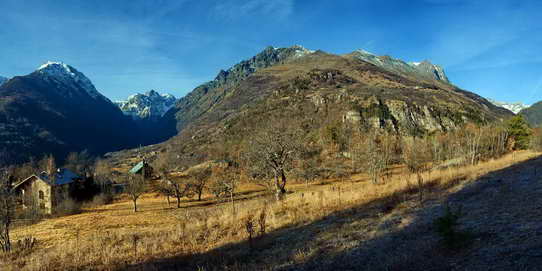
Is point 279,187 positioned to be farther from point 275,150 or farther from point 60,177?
point 60,177

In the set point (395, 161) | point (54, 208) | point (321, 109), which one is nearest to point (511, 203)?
point (54, 208)

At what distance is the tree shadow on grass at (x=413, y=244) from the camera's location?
779 cm

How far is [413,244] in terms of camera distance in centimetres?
984

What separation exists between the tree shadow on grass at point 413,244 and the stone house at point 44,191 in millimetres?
63641

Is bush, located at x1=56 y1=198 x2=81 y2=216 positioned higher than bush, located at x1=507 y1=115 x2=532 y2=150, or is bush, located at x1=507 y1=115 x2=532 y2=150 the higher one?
bush, located at x1=507 y1=115 x2=532 y2=150

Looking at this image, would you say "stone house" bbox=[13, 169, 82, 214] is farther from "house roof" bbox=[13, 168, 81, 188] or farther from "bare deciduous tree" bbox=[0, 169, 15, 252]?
"bare deciduous tree" bbox=[0, 169, 15, 252]

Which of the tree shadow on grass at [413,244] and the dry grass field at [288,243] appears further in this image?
the dry grass field at [288,243]

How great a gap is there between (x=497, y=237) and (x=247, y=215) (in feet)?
48.8

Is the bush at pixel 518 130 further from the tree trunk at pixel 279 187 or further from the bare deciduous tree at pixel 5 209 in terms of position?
the bare deciduous tree at pixel 5 209

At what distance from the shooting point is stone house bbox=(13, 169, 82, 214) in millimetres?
62594

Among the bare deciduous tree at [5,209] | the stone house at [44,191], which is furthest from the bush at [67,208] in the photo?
the bare deciduous tree at [5,209]

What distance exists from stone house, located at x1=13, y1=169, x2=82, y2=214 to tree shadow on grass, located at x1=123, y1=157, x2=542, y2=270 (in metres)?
63.6

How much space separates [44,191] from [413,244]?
2994 inches

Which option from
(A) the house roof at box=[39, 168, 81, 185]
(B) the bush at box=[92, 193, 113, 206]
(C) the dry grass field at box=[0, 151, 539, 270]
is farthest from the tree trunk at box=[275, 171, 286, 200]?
(A) the house roof at box=[39, 168, 81, 185]
